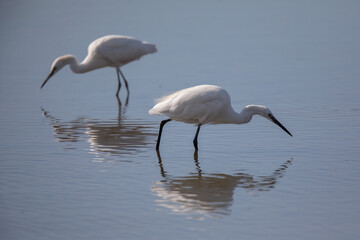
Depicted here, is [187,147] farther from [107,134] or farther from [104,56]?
[104,56]

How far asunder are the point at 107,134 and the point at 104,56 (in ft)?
15.6

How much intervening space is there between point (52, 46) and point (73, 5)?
9.59m

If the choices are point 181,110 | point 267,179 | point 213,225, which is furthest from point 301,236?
point 181,110

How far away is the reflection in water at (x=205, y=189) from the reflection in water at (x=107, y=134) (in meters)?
1.20

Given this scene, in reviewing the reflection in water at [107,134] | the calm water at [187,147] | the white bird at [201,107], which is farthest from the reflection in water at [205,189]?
the reflection in water at [107,134]

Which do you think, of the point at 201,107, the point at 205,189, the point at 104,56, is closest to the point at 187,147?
the point at 201,107

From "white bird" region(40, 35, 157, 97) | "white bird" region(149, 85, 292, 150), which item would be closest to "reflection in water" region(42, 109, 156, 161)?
"white bird" region(149, 85, 292, 150)

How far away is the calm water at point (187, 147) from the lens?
6321 mm

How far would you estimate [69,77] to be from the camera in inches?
662

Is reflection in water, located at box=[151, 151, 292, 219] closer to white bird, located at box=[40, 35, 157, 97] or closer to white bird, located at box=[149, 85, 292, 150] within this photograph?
white bird, located at box=[149, 85, 292, 150]

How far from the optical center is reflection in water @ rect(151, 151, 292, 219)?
6.64m

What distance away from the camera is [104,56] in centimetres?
1485

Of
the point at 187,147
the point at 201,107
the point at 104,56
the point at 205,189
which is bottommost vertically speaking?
the point at 205,189

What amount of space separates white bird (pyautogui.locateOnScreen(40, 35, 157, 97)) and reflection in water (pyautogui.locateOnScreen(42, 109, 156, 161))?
2.97 meters
